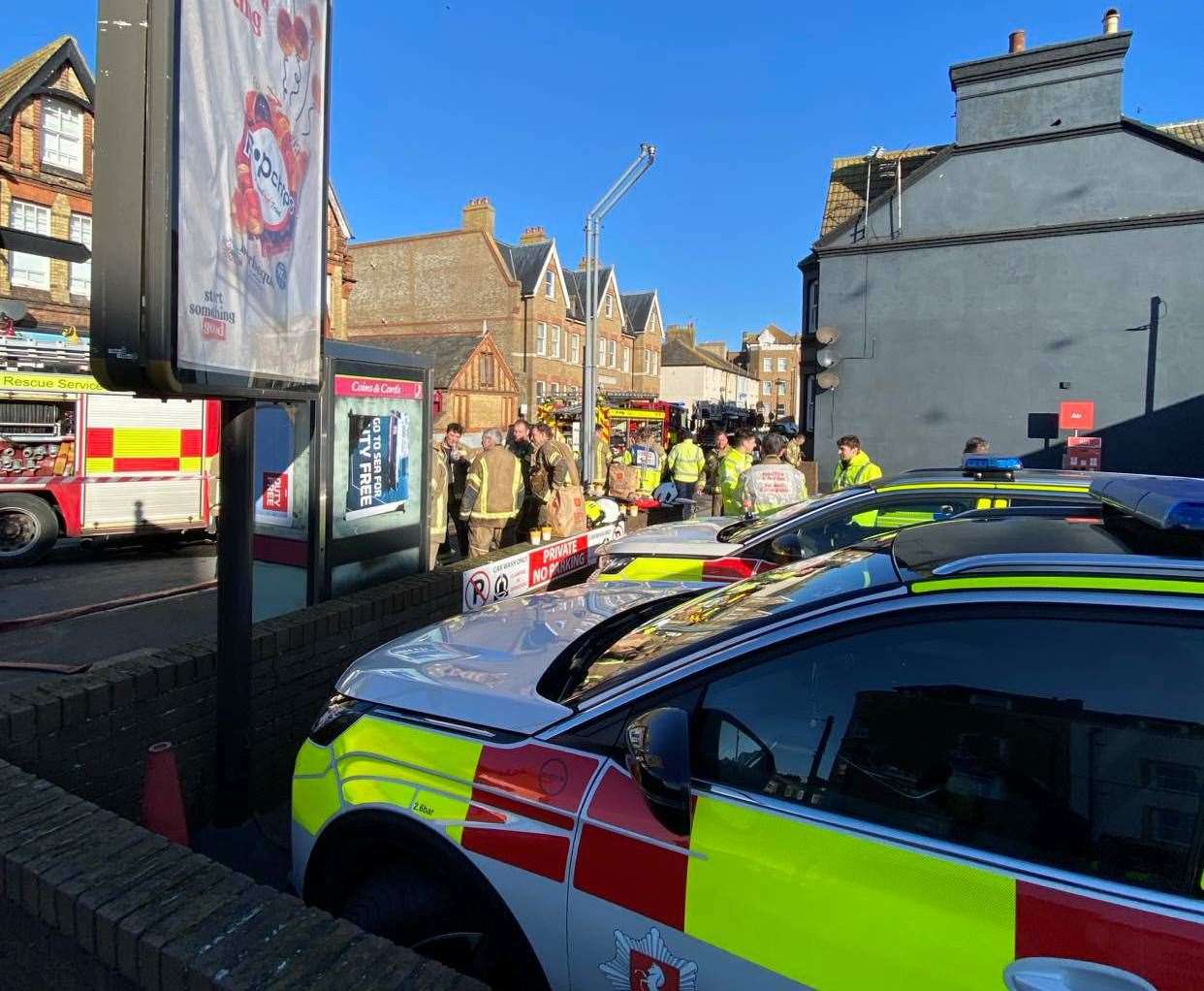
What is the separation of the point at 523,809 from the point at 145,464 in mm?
10780

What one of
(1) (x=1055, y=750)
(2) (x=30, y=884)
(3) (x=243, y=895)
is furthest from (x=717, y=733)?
Answer: (2) (x=30, y=884)

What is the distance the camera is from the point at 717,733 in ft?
5.98

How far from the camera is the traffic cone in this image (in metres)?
2.87

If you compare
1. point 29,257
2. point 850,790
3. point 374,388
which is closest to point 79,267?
point 29,257

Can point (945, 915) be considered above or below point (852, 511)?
below

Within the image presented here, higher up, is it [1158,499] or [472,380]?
[472,380]

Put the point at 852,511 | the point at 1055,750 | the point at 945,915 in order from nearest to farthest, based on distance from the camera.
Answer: the point at 945,915
the point at 1055,750
the point at 852,511

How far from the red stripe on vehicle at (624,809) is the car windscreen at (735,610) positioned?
288mm

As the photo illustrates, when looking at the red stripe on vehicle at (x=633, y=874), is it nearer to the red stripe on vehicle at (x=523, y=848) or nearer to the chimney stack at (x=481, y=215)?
the red stripe on vehicle at (x=523, y=848)

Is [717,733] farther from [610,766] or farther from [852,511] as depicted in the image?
[852,511]

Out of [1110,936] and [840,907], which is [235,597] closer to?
[840,907]

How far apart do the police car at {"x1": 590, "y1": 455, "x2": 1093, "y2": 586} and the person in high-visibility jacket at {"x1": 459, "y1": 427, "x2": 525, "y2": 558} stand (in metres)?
2.80

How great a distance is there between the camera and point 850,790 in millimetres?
1655

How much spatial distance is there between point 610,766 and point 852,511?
3698 millimetres
